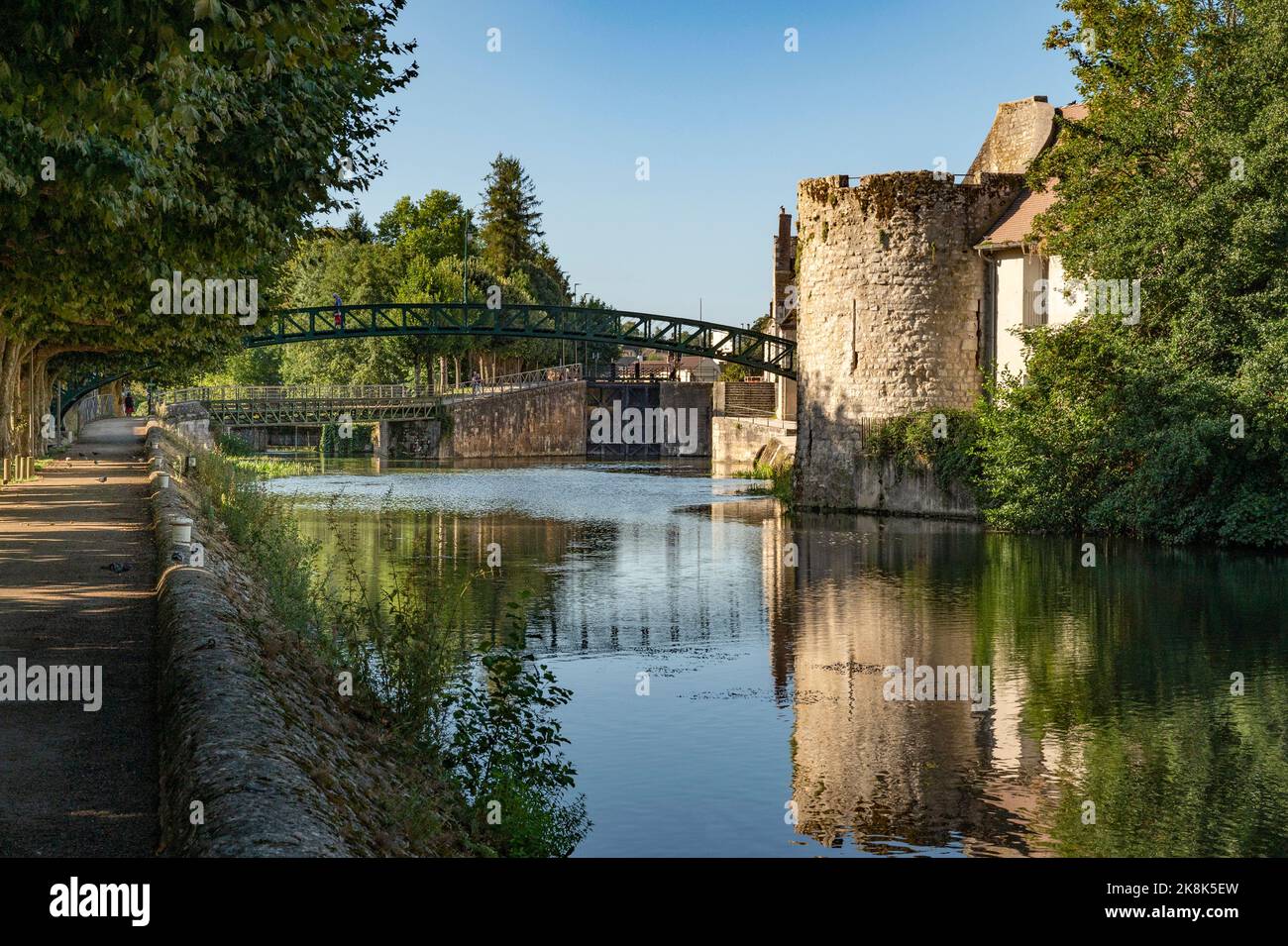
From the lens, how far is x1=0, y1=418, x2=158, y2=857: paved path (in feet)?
22.7

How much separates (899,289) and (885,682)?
20.5 metres

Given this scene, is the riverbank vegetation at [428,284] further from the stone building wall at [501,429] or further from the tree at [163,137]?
the tree at [163,137]

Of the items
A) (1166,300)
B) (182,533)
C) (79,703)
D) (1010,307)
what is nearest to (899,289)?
(1010,307)

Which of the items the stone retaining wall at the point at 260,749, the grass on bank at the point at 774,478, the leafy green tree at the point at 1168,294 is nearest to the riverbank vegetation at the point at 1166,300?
the leafy green tree at the point at 1168,294

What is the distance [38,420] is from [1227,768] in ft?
116

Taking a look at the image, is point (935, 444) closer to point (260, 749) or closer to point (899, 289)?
point (899, 289)

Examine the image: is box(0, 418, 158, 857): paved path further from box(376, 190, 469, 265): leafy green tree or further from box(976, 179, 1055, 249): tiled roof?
box(376, 190, 469, 265): leafy green tree

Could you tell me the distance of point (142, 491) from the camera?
84.6 ft

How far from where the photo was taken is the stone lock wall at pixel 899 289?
115 ft

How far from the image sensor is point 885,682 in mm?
16156

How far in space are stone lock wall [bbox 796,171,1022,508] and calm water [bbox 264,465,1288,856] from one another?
14.7 feet

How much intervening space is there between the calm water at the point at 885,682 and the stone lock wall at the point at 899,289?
4.47 m
